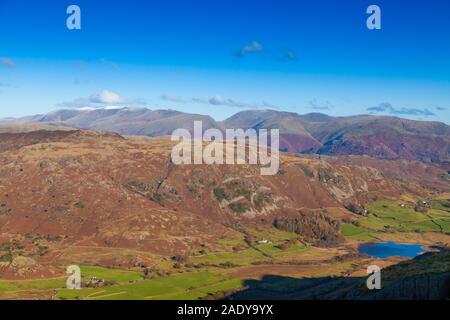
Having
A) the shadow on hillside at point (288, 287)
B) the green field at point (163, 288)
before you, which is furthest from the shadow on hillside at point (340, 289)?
the green field at point (163, 288)

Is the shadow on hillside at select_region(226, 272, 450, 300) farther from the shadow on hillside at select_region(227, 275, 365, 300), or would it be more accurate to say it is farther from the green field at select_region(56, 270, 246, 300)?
the green field at select_region(56, 270, 246, 300)

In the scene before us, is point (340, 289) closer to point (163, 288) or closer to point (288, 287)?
point (288, 287)

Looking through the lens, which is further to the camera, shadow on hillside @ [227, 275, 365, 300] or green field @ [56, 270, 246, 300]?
green field @ [56, 270, 246, 300]

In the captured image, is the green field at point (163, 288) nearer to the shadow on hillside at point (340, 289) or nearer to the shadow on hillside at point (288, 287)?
the shadow on hillside at point (288, 287)

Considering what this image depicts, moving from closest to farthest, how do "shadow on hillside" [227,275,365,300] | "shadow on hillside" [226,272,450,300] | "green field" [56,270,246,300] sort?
"shadow on hillside" [226,272,450,300] → "shadow on hillside" [227,275,365,300] → "green field" [56,270,246,300]

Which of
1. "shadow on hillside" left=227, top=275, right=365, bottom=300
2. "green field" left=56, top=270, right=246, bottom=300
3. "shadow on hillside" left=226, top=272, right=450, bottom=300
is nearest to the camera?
"shadow on hillside" left=226, top=272, right=450, bottom=300

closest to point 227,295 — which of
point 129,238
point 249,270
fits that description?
point 249,270

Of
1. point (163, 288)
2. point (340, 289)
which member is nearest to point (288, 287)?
point (340, 289)

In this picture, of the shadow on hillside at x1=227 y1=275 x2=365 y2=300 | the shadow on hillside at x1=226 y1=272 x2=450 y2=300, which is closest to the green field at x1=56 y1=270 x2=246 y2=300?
the shadow on hillside at x1=227 y1=275 x2=365 y2=300

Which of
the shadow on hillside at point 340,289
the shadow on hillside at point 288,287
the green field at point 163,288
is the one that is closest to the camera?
the shadow on hillside at point 340,289

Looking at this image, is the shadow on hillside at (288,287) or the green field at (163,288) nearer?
the shadow on hillside at (288,287)
